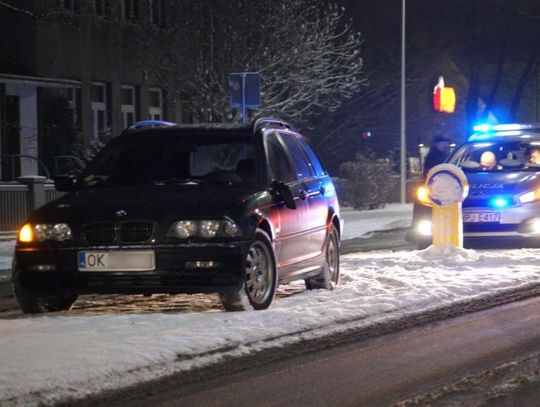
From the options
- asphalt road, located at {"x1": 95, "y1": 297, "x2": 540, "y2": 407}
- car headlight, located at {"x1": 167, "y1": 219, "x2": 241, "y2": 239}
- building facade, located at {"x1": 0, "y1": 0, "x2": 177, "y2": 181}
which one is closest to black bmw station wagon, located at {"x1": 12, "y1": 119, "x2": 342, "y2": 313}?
car headlight, located at {"x1": 167, "y1": 219, "x2": 241, "y2": 239}

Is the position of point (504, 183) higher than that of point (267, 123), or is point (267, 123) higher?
point (267, 123)

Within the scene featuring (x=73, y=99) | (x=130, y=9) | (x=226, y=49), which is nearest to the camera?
(x=226, y=49)

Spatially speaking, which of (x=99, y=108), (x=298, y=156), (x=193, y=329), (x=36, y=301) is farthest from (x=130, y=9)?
(x=193, y=329)

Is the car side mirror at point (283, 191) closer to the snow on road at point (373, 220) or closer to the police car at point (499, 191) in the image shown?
the police car at point (499, 191)

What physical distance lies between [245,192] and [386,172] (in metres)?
20.5

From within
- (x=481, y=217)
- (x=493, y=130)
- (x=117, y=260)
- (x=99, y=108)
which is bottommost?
(x=117, y=260)

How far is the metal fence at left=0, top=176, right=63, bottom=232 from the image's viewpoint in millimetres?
19562

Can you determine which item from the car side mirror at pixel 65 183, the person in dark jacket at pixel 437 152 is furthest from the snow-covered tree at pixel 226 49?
the car side mirror at pixel 65 183

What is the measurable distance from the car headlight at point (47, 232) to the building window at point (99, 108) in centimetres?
Answer: 2034

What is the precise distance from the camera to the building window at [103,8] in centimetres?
2577

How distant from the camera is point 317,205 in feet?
32.7

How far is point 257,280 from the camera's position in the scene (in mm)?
8461

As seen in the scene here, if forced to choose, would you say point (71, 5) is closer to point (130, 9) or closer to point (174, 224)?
point (130, 9)

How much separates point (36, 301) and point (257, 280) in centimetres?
173
